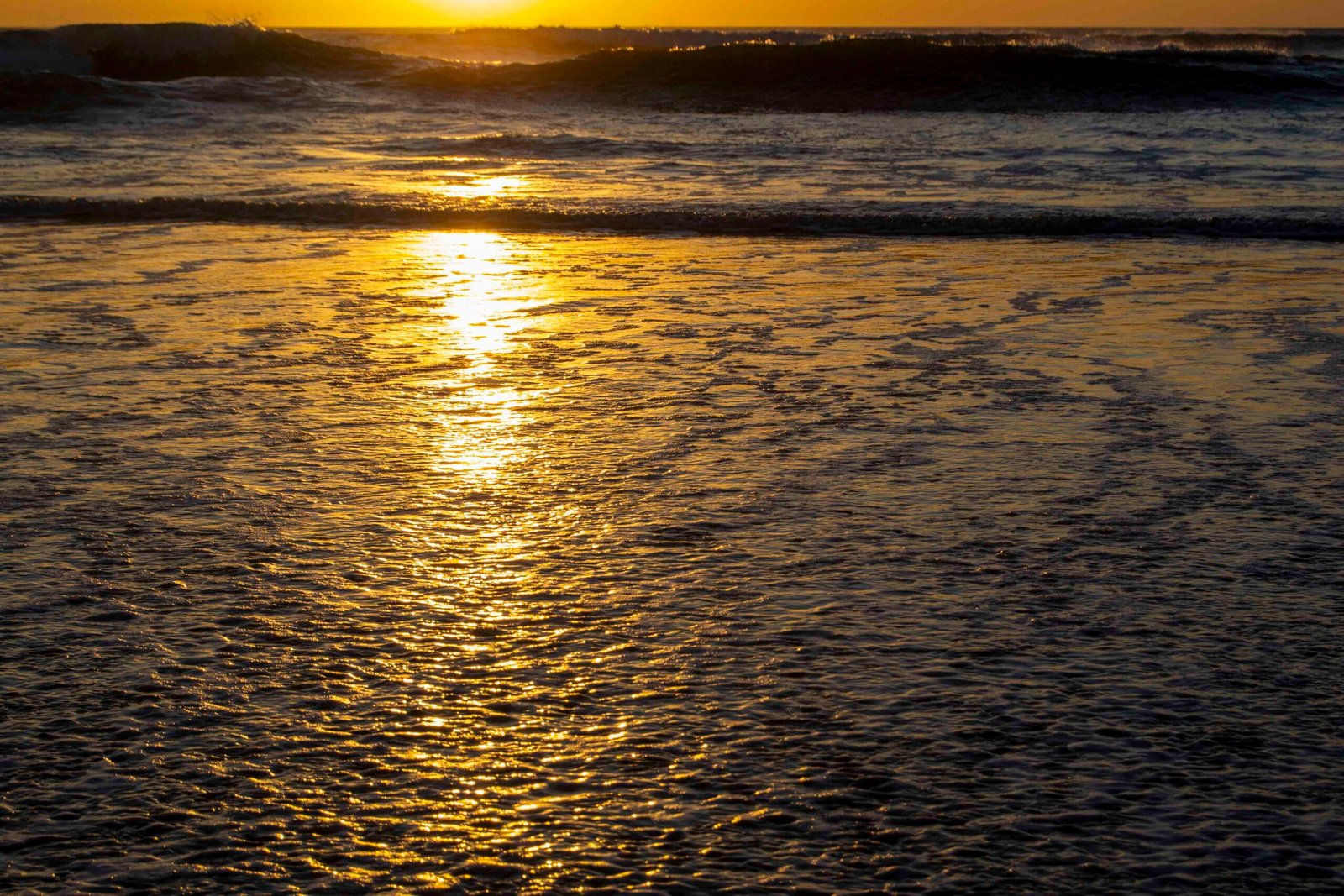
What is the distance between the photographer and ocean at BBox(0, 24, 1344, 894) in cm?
155

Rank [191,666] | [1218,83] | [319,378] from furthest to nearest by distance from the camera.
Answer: [1218,83] → [319,378] → [191,666]

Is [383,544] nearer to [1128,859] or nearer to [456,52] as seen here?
[1128,859]

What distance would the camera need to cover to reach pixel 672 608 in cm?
220

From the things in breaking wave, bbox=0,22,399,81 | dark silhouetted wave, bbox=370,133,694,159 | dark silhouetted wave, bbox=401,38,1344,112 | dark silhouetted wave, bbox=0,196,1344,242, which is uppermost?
breaking wave, bbox=0,22,399,81

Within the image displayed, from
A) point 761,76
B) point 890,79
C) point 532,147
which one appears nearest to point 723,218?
point 532,147

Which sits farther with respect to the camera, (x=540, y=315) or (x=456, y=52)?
(x=456, y=52)

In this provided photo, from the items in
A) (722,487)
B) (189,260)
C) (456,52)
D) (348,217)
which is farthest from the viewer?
(456,52)

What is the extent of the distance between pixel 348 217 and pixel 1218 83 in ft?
47.5

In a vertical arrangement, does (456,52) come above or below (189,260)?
above

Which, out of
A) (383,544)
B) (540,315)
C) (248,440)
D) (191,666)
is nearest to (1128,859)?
(191,666)

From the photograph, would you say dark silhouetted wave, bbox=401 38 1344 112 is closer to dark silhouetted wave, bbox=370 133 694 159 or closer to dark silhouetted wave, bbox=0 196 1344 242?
dark silhouetted wave, bbox=370 133 694 159

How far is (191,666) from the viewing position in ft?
6.46

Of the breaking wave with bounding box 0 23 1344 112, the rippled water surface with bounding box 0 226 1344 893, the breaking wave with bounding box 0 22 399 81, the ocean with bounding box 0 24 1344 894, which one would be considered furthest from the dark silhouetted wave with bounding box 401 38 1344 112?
the rippled water surface with bounding box 0 226 1344 893

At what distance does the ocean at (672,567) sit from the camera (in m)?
1.55
